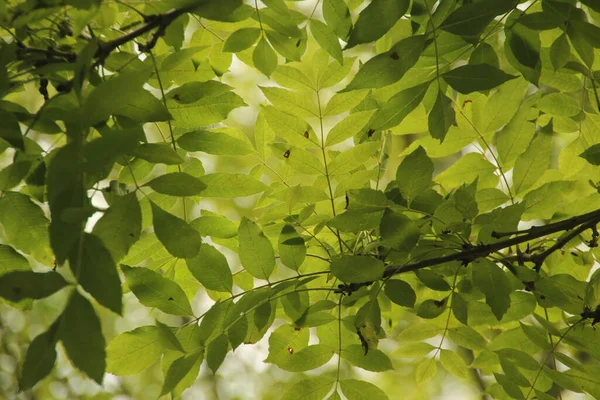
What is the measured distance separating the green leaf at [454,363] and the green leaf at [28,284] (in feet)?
3.34

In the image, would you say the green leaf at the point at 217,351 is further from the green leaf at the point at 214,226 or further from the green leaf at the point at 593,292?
the green leaf at the point at 593,292

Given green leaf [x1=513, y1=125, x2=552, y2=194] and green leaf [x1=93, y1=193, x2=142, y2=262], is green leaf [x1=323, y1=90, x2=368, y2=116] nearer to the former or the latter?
green leaf [x1=513, y1=125, x2=552, y2=194]

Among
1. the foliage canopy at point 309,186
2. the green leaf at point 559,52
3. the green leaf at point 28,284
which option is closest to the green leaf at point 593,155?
the foliage canopy at point 309,186

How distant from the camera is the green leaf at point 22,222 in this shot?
116cm

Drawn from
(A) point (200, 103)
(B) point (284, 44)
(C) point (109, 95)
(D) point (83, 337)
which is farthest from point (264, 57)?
(D) point (83, 337)

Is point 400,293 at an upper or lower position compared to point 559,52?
lower

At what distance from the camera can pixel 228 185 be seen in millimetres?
1220

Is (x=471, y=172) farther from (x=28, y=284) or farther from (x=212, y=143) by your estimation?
(x=28, y=284)

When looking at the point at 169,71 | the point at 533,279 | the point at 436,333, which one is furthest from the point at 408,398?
the point at 169,71

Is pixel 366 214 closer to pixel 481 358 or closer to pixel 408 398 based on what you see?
pixel 481 358

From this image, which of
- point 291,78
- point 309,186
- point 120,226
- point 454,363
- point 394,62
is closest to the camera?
point 120,226

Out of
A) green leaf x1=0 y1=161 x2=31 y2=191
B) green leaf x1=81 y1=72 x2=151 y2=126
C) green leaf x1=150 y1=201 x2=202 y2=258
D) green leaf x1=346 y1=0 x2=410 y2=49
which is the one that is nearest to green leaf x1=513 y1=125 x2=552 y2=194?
green leaf x1=346 y1=0 x2=410 y2=49

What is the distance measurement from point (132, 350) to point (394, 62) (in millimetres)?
701

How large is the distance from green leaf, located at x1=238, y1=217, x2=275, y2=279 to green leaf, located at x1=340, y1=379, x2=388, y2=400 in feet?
0.95
